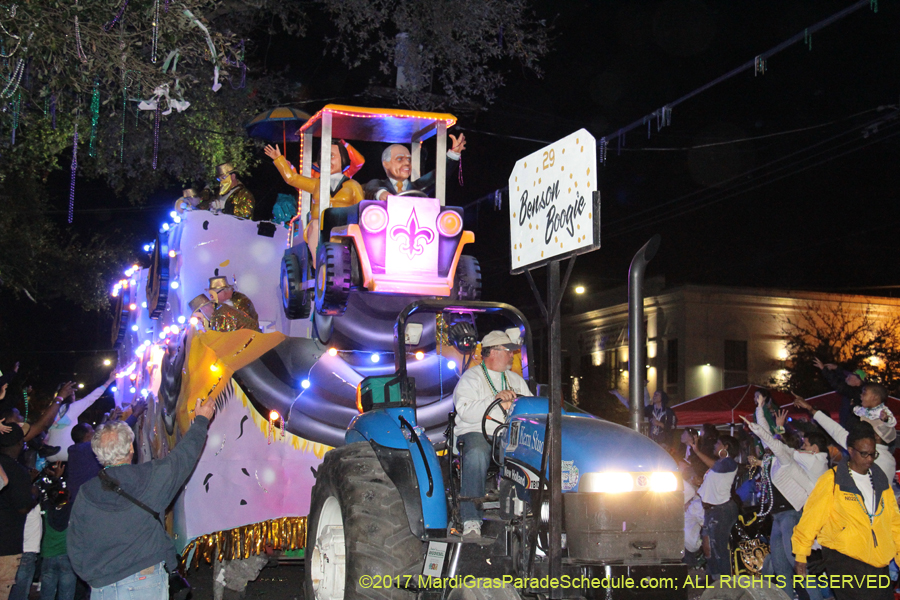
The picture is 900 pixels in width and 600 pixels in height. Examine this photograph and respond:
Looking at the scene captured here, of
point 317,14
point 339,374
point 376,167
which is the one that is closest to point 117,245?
point 376,167

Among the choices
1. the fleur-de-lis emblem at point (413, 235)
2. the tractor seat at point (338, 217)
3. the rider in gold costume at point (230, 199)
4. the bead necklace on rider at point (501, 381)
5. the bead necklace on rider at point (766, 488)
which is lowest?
the bead necklace on rider at point (766, 488)

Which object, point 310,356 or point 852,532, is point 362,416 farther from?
point 852,532

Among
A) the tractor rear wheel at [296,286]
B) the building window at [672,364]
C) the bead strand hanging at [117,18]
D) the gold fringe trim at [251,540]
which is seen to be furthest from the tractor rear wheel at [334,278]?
the building window at [672,364]

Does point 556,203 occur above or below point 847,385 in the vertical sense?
above

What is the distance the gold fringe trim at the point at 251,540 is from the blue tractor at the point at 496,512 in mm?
1150

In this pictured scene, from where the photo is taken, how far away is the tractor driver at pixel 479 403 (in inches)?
202

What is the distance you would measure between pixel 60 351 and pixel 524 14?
59.7 ft

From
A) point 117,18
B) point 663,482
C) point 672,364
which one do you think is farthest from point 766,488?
point 672,364

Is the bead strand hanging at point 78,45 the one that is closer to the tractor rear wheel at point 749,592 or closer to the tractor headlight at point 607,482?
the tractor headlight at point 607,482

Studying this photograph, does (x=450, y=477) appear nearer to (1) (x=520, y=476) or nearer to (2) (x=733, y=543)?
(1) (x=520, y=476)

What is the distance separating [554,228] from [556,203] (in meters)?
0.13

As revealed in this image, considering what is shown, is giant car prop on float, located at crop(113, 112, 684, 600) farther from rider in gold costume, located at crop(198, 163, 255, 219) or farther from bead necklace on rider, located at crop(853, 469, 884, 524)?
bead necklace on rider, located at crop(853, 469, 884, 524)

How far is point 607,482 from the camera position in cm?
437

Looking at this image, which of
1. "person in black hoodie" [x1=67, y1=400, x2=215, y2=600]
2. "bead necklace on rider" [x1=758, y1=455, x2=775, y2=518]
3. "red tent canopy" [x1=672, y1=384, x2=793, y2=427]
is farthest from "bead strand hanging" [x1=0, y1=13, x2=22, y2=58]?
"red tent canopy" [x1=672, y1=384, x2=793, y2=427]
